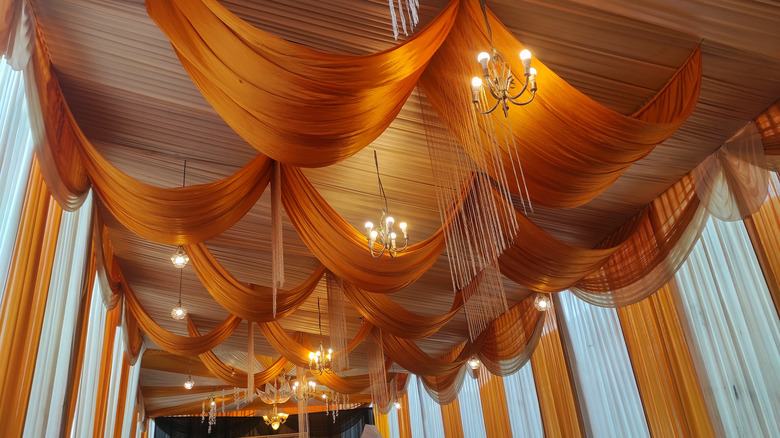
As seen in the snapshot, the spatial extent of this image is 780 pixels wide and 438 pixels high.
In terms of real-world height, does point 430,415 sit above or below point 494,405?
above

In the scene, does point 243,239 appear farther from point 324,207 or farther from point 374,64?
point 374,64

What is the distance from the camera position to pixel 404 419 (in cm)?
1468

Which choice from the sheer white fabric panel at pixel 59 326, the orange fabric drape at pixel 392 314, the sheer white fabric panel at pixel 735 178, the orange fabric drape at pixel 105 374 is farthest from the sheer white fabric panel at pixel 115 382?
the sheer white fabric panel at pixel 735 178

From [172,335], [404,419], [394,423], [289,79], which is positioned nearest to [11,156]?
[289,79]

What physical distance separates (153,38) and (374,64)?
2177mm

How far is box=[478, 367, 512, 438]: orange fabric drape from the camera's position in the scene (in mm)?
10062

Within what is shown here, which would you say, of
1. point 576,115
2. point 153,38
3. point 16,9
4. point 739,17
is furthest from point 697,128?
point 16,9

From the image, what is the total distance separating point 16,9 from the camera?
355 cm

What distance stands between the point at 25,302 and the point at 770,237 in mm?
6670

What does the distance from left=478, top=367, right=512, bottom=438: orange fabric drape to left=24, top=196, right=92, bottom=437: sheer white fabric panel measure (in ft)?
23.9

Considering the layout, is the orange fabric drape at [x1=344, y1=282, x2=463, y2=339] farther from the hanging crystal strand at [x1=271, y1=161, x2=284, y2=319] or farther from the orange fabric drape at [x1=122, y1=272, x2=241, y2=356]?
the hanging crystal strand at [x1=271, y1=161, x2=284, y2=319]

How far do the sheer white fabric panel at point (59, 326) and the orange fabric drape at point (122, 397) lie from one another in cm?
408

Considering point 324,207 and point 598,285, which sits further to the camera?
point 598,285

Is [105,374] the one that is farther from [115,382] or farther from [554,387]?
[554,387]
